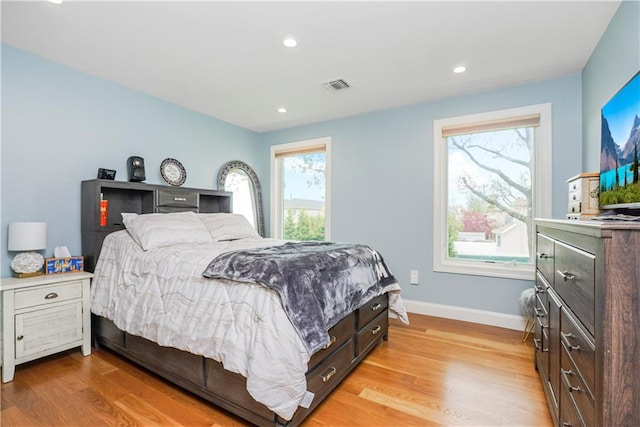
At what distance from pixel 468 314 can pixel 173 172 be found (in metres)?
3.57

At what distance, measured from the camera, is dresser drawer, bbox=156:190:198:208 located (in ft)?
10.4

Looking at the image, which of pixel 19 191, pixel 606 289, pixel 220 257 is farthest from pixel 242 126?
pixel 606 289

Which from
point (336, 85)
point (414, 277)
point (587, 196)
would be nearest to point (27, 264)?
point (336, 85)

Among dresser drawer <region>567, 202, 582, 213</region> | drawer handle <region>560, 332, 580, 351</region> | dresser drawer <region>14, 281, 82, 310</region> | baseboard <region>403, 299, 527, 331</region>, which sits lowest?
baseboard <region>403, 299, 527, 331</region>

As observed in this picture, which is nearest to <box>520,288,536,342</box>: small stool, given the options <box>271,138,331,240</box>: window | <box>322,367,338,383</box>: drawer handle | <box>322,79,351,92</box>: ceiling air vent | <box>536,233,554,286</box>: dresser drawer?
<box>536,233,554,286</box>: dresser drawer

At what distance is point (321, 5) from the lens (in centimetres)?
188

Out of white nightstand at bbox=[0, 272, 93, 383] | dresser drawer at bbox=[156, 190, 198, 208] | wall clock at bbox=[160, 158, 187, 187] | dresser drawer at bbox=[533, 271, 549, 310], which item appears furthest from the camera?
wall clock at bbox=[160, 158, 187, 187]

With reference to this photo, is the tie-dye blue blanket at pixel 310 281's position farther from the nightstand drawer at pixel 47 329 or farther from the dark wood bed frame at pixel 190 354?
the nightstand drawer at pixel 47 329

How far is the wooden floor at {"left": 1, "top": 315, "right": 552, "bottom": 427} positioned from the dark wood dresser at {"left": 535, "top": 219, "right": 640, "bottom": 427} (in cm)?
49

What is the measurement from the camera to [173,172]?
11.4ft

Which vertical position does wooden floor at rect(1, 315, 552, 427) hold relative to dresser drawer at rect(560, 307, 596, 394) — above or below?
below

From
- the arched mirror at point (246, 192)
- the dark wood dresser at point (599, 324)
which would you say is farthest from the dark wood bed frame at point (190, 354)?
the dark wood dresser at point (599, 324)

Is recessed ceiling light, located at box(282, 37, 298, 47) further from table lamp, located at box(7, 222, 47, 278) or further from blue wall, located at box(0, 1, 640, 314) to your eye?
table lamp, located at box(7, 222, 47, 278)

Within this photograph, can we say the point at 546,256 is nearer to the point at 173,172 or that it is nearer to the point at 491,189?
the point at 491,189
